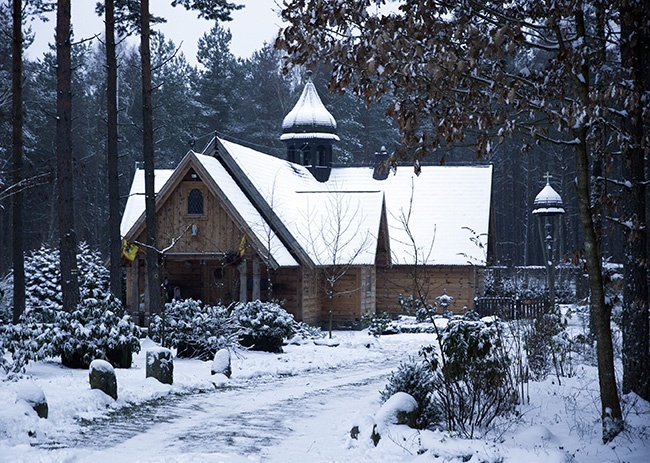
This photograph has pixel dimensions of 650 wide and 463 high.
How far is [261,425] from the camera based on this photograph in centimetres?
1107

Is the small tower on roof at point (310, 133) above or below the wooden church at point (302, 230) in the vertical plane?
above

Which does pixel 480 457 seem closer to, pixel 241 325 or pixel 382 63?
pixel 382 63

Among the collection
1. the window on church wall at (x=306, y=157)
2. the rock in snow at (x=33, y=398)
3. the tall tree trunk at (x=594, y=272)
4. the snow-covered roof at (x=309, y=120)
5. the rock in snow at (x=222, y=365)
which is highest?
the snow-covered roof at (x=309, y=120)

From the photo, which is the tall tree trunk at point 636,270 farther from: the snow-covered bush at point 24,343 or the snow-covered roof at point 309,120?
the snow-covered roof at point 309,120

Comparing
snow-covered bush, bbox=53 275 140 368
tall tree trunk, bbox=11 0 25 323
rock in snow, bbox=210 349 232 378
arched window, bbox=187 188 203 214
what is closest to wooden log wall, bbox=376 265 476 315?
arched window, bbox=187 188 203 214

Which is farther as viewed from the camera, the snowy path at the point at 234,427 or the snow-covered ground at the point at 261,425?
the snowy path at the point at 234,427

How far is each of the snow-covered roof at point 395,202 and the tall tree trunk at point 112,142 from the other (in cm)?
690

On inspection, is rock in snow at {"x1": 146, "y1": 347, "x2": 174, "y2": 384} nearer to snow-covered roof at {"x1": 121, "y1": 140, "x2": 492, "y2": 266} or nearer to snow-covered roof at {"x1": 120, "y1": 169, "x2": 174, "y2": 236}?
snow-covered roof at {"x1": 121, "y1": 140, "x2": 492, "y2": 266}

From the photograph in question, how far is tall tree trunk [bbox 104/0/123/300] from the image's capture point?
69.3ft

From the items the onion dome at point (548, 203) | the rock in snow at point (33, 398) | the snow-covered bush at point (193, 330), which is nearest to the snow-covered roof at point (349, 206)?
the onion dome at point (548, 203)

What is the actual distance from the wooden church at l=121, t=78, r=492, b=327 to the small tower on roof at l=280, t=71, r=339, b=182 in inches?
2.3

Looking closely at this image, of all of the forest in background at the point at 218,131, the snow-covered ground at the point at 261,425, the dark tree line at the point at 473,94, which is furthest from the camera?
the forest in background at the point at 218,131

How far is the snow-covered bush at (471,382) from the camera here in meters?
9.70

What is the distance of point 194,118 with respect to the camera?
5188 centimetres
